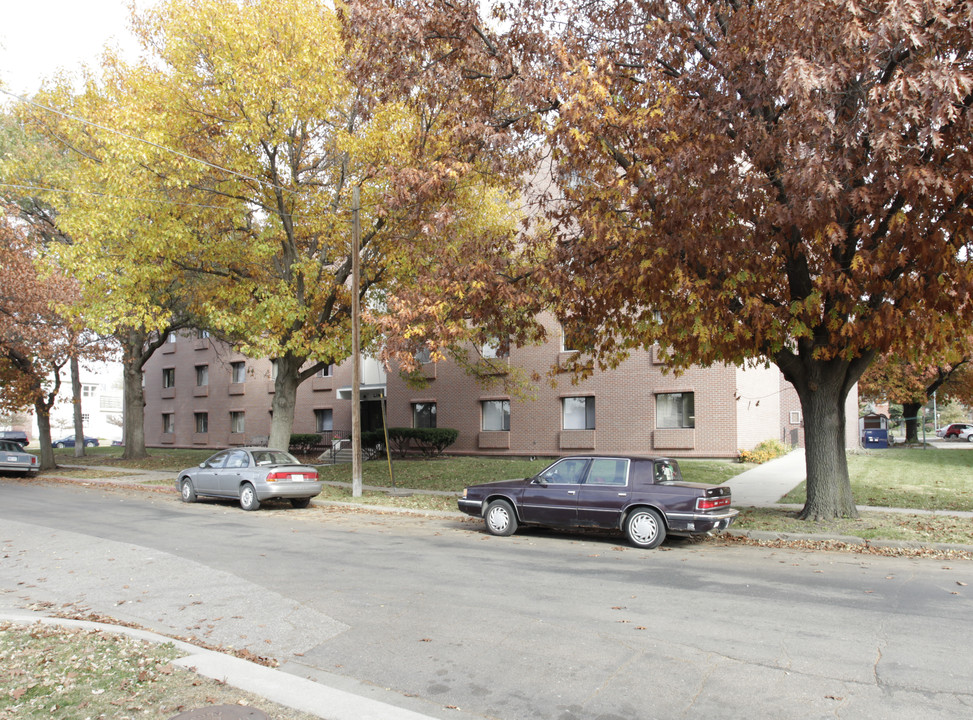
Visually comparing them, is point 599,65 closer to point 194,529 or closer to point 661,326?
point 661,326

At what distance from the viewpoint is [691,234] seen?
35.7 ft

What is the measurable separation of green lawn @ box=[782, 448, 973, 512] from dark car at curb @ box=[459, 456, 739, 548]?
5.99 m

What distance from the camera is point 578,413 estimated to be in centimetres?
2792

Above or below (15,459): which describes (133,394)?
above

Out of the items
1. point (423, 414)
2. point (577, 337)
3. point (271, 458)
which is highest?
point (577, 337)

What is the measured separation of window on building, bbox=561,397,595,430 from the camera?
2762 centimetres

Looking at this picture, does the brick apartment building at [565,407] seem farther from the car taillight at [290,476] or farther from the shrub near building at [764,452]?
the car taillight at [290,476]

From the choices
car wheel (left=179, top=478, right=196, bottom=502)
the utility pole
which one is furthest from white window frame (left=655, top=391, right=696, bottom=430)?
car wheel (left=179, top=478, right=196, bottom=502)

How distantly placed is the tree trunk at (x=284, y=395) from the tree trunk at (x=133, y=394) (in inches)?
505

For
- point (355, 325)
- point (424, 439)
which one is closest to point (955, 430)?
point (424, 439)

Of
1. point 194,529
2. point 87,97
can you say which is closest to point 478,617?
point 194,529

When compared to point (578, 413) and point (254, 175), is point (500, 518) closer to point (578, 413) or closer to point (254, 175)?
point (254, 175)

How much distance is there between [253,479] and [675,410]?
51.9 ft

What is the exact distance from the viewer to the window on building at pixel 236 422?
41969 mm
